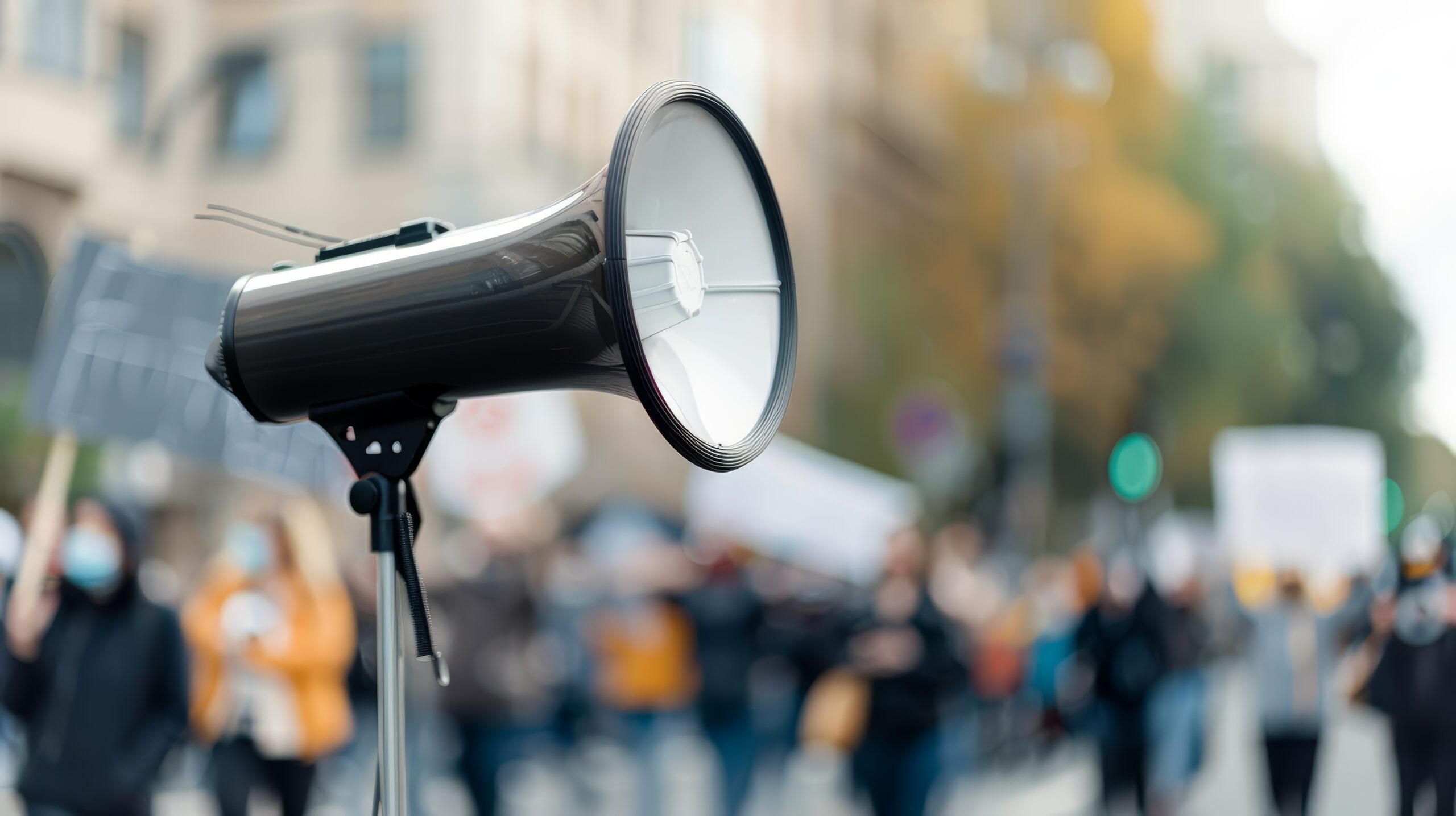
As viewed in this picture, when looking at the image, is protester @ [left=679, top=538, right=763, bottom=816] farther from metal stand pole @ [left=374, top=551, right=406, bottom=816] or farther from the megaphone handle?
metal stand pole @ [left=374, top=551, right=406, bottom=816]

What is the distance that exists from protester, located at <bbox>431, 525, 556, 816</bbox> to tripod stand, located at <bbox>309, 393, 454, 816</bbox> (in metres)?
4.77

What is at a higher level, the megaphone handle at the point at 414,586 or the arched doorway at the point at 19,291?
the arched doorway at the point at 19,291

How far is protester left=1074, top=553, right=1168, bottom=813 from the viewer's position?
7953 mm

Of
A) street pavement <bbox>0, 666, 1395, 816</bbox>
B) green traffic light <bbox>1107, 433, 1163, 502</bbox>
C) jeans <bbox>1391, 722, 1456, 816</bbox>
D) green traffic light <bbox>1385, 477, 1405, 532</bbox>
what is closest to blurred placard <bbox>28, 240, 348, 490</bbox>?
street pavement <bbox>0, 666, 1395, 816</bbox>

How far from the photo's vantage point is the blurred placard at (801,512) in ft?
28.6

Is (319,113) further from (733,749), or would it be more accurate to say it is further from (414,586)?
(414,586)

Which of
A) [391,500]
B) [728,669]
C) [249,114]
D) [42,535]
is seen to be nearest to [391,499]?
[391,500]

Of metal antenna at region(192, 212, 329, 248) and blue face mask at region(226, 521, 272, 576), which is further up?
metal antenna at region(192, 212, 329, 248)

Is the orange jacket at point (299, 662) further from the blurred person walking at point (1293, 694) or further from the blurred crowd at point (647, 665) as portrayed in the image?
the blurred person walking at point (1293, 694)

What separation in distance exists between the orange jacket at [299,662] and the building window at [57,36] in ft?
30.0

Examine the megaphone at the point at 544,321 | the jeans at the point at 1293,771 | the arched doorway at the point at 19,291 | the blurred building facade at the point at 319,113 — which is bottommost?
the jeans at the point at 1293,771

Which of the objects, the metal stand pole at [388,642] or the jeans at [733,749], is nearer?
the metal stand pole at [388,642]

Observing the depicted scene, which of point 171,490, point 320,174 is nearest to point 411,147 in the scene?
point 320,174

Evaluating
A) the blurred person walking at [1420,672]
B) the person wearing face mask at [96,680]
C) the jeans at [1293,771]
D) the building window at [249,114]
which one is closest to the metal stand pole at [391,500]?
the person wearing face mask at [96,680]
